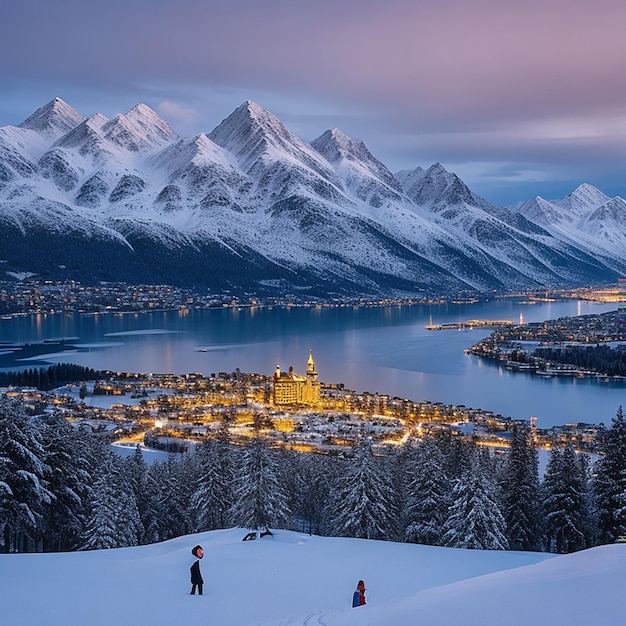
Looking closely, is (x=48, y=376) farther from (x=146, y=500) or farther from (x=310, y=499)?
(x=146, y=500)

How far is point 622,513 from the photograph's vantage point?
64.5 ft

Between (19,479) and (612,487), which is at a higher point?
(19,479)

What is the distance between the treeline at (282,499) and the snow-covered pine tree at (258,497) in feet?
0.12

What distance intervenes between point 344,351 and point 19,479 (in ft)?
264

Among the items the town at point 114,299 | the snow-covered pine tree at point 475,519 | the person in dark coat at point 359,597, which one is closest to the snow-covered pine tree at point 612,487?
the snow-covered pine tree at point 475,519

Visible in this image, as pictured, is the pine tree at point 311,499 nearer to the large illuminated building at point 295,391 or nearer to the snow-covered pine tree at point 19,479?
the snow-covered pine tree at point 19,479

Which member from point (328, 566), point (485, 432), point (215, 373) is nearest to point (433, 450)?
point (328, 566)

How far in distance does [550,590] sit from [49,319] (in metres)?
141

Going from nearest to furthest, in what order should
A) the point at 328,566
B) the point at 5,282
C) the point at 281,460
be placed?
the point at 328,566
the point at 281,460
the point at 5,282

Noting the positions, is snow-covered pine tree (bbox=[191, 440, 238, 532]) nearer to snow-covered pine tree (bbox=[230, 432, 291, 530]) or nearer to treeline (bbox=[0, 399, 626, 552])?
treeline (bbox=[0, 399, 626, 552])

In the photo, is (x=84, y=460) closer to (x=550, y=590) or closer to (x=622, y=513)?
(x=622, y=513)

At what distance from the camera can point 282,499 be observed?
2114 cm

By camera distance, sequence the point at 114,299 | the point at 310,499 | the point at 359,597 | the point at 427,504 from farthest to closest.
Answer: the point at 114,299 → the point at 310,499 → the point at 427,504 → the point at 359,597

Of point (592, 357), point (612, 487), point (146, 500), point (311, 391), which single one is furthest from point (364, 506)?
point (592, 357)
